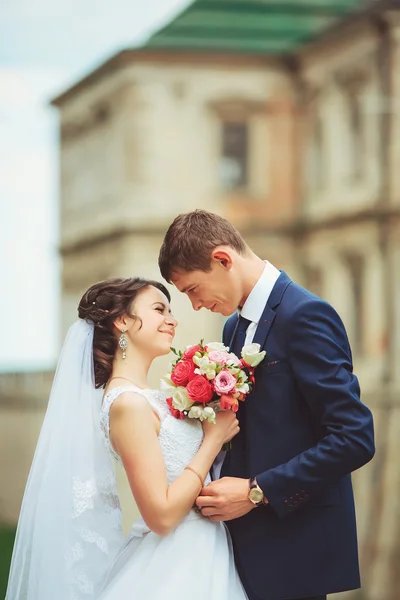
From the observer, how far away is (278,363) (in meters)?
2.43

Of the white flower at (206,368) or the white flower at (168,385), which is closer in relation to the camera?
the white flower at (206,368)

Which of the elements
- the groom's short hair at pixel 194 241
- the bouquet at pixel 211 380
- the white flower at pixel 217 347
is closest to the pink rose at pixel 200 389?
the bouquet at pixel 211 380

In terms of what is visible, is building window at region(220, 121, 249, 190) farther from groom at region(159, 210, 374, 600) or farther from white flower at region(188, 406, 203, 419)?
white flower at region(188, 406, 203, 419)

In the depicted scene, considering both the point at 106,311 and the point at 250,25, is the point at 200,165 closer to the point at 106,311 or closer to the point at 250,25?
the point at 250,25

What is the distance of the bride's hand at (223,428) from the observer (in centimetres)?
247

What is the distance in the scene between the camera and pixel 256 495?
7.80 ft

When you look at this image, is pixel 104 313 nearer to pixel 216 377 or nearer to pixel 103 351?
pixel 103 351

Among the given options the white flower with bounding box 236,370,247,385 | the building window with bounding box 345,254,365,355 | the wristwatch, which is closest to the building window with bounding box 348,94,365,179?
the building window with bounding box 345,254,365,355

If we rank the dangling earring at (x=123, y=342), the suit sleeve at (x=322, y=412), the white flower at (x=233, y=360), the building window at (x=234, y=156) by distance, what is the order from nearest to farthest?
the suit sleeve at (x=322, y=412)
the white flower at (x=233, y=360)
the dangling earring at (x=123, y=342)
the building window at (x=234, y=156)

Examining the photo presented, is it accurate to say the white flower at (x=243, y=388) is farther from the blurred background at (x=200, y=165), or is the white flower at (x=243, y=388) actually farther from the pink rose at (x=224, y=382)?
the blurred background at (x=200, y=165)

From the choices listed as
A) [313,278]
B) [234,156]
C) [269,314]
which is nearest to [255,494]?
[269,314]

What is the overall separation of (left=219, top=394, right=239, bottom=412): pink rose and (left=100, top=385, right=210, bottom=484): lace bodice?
8.0 inches

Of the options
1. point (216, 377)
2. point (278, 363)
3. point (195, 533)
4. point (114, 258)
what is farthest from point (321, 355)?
point (114, 258)

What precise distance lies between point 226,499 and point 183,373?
372 mm
